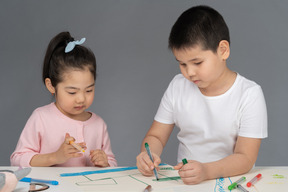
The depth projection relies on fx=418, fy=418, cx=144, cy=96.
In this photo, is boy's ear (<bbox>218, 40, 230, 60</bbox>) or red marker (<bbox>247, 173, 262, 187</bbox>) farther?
boy's ear (<bbox>218, 40, 230, 60</bbox>)

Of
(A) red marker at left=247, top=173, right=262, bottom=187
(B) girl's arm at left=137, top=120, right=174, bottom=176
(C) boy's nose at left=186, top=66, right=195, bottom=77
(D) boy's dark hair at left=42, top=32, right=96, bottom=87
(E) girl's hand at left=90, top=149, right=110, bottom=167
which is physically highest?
(D) boy's dark hair at left=42, top=32, right=96, bottom=87

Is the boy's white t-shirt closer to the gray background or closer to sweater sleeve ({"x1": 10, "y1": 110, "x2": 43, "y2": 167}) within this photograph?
sweater sleeve ({"x1": 10, "y1": 110, "x2": 43, "y2": 167})

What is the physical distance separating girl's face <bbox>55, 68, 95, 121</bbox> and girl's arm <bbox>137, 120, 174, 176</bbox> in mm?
298

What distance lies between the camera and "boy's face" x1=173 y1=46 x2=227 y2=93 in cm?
153

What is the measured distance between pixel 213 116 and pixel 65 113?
0.63 m

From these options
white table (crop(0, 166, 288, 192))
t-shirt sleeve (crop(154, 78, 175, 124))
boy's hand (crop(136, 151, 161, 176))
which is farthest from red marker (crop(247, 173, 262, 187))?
t-shirt sleeve (crop(154, 78, 175, 124))

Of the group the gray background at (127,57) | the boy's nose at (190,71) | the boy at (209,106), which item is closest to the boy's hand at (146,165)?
the boy at (209,106)

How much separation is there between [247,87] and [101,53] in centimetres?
149

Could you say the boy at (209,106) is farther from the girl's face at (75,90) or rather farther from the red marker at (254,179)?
the girl's face at (75,90)

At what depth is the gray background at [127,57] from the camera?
282cm

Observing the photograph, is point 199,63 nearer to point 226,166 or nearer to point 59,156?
point 226,166

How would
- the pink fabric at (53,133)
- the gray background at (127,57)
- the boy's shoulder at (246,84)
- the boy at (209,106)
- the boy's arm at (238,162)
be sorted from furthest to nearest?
→ the gray background at (127,57) < the pink fabric at (53,133) < the boy's shoulder at (246,84) < the boy at (209,106) < the boy's arm at (238,162)

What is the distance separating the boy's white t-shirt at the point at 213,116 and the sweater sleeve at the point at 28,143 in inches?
20.4

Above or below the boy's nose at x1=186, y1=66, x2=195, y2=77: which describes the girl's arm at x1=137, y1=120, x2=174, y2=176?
below
